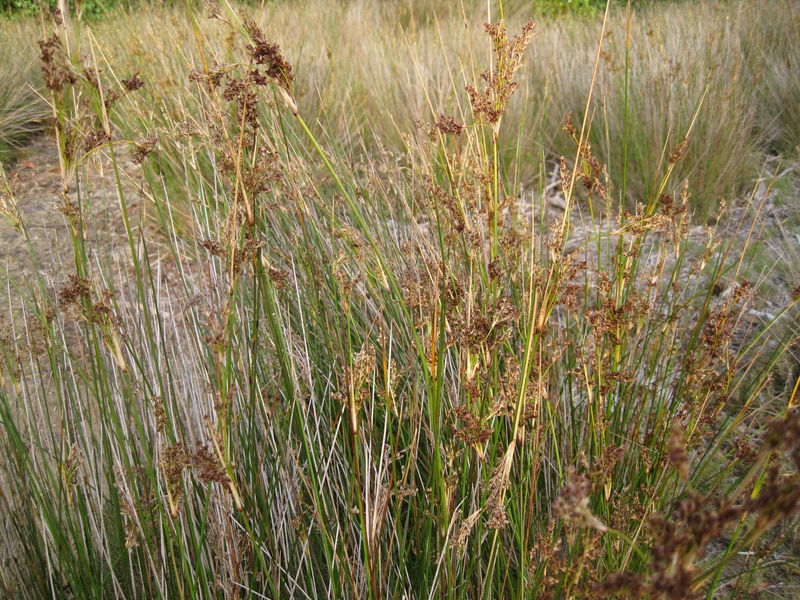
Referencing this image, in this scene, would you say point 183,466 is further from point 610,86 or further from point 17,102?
point 17,102

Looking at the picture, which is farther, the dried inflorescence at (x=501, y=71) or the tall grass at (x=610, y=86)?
the tall grass at (x=610, y=86)

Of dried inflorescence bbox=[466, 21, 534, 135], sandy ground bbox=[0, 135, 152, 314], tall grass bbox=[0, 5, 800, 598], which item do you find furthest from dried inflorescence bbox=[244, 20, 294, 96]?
sandy ground bbox=[0, 135, 152, 314]

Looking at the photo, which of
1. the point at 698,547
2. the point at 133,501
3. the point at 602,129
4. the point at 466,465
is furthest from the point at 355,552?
the point at 602,129

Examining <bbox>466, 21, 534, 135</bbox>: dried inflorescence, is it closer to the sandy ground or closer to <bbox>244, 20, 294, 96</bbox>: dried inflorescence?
Answer: <bbox>244, 20, 294, 96</bbox>: dried inflorescence

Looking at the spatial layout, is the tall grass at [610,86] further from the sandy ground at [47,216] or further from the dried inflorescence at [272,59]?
the dried inflorescence at [272,59]

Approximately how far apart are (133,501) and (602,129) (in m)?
3.46

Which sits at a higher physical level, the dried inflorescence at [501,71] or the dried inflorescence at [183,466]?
the dried inflorescence at [501,71]

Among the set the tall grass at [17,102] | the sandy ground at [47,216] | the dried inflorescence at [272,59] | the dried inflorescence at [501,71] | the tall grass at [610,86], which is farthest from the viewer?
the tall grass at [17,102]

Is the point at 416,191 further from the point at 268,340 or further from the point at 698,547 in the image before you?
the point at 698,547

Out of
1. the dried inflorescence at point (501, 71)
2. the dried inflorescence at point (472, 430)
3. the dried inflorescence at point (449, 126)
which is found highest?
the dried inflorescence at point (501, 71)

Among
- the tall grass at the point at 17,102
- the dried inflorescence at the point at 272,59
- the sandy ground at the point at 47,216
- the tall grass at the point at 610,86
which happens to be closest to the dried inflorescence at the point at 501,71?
the dried inflorescence at the point at 272,59

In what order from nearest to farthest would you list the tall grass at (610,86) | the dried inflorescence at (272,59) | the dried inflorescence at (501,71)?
the dried inflorescence at (272,59), the dried inflorescence at (501,71), the tall grass at (610,86)

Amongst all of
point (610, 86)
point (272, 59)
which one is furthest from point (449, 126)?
point (610, 86)

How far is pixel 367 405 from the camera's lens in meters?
1.70
